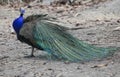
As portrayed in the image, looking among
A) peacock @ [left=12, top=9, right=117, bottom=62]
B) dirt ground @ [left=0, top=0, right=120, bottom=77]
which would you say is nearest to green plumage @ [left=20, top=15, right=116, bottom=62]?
peacock @ [left=12, top=9, right=117, bottom=62]

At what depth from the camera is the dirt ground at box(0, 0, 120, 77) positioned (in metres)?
7.01

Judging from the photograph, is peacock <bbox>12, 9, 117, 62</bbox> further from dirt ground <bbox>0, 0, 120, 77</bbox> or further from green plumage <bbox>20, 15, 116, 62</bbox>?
dirt ground <bbox>0, 0, 120, 77</bbox>

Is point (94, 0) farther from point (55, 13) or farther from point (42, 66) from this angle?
point (42, 66)

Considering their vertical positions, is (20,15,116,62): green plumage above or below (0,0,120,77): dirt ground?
above

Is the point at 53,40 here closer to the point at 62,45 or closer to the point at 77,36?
the point at 62,45

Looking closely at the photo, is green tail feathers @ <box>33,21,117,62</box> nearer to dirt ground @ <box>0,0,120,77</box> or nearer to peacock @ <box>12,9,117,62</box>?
peacock @ <box>12,9,117,62</box>

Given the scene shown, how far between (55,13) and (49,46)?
8.90 meters

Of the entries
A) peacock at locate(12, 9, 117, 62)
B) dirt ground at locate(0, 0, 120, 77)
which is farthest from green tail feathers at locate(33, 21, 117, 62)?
dirt ground at locate(0, 0, 120, 77)

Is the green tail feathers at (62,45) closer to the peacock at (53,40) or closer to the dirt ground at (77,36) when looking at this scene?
the peacock at (53,40)

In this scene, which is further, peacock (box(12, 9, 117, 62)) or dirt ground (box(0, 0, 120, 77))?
Result: peacock (box(12, 9, 117, 62))

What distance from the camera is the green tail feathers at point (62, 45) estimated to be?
7.77 meters

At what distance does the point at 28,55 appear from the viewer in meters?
8.75

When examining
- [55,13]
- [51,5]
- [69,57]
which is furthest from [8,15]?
[69,57]

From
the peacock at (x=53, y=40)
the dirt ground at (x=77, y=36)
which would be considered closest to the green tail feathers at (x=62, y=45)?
the peacock at (x=53, y=40)
